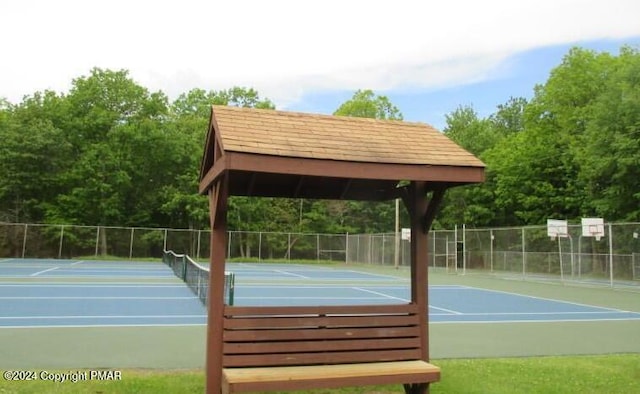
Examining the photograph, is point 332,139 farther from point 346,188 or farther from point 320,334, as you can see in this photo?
point 320,334

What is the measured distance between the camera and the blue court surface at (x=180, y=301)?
1220cm

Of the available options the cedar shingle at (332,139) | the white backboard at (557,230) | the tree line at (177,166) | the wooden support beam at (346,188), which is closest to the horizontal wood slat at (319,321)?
the cedar shingle at (332,139)

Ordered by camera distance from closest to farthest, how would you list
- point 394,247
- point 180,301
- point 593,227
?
point 180,301, point 593,227, point 394,247

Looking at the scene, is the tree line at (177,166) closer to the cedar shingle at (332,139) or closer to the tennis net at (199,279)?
the tennis net at (199,279)

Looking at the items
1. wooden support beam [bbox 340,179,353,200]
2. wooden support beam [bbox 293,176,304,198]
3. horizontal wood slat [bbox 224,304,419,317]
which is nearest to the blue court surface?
wooden support beam [bbox 293,176,304,198]

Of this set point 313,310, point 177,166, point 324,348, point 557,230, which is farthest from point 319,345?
point 177,166

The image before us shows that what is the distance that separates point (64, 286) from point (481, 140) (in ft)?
142

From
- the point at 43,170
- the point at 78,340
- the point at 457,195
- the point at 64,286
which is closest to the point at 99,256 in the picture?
the point at 43,170

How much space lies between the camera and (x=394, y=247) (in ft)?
132

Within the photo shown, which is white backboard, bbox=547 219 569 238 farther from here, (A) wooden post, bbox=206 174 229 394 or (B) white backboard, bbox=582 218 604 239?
(A) wooden post, bbox=206 174 229 394

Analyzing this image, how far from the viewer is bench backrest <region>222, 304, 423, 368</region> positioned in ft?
18.1

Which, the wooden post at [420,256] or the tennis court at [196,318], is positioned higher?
the wooden post at [420,256]

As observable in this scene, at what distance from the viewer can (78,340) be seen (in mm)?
9258

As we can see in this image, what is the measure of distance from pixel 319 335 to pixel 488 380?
2.45 meters
